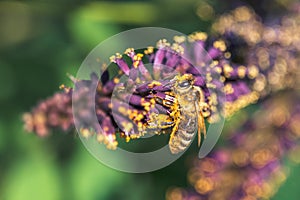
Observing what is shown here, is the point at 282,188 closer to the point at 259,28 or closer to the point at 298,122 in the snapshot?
the point at 298,122

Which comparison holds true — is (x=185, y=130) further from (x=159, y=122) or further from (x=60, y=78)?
(x=60, y=78)

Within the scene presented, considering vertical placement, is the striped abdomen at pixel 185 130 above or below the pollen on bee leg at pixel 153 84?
below

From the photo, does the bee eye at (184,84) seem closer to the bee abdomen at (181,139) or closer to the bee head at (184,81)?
the bee head at (184,81)

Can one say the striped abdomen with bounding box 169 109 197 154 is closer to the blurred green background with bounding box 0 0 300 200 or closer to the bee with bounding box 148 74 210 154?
the bee with bounding box 148 74 210 154

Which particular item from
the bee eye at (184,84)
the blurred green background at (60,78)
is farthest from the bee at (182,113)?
the blurred green background at (60,78)

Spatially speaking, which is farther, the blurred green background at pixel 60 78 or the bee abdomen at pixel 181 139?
the blurred green background at pixel 60 78

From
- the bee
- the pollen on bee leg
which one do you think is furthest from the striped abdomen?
the pollen on bee leg

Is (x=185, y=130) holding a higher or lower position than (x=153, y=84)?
lower

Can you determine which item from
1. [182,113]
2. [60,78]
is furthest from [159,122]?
[60,78]

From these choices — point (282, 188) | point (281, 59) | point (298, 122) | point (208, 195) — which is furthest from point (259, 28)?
point (282, 188)
